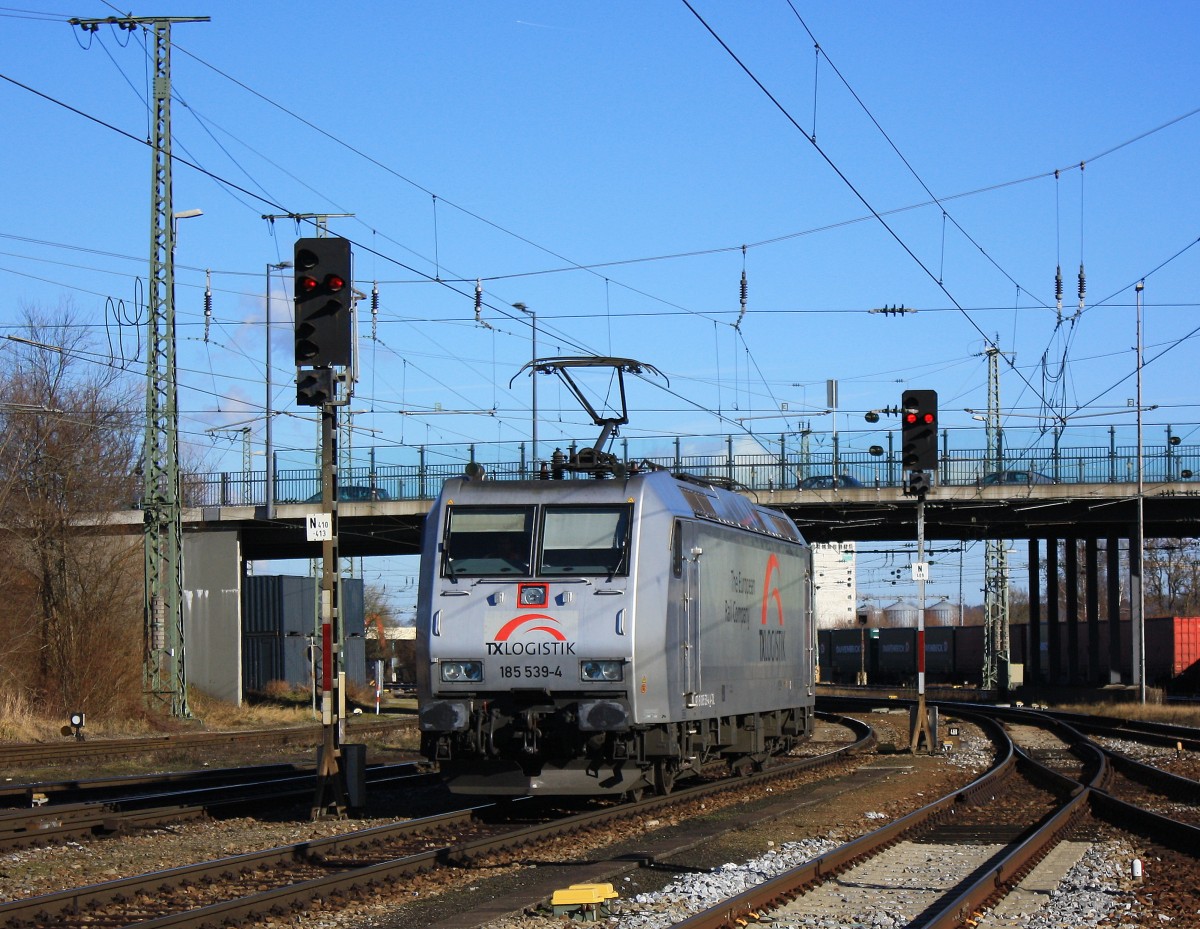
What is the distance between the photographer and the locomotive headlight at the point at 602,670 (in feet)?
49.5

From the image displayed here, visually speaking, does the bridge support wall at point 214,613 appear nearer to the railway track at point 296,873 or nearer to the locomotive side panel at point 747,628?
the locomotive side panel at point 747,628

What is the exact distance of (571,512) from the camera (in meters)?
15.8

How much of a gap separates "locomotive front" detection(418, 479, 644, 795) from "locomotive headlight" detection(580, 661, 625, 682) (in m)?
0.01

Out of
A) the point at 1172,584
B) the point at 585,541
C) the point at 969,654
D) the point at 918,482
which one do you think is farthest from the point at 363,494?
the point at 1172,584

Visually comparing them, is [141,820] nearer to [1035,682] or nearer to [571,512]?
[571,512]

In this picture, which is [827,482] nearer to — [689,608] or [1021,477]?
[1021,477]

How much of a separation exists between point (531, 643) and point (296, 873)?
13.2 feet

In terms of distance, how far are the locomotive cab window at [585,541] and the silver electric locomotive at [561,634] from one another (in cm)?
1

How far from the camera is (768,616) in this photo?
2086cm

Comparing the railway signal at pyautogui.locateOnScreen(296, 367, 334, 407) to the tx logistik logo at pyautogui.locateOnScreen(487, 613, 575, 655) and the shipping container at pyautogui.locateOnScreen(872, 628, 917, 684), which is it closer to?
the tx logistik logo at pyautogui.locateOnScreen(487, 613, 575, 655)

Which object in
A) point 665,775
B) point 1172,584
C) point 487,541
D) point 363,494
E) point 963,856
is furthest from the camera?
point 1172,584

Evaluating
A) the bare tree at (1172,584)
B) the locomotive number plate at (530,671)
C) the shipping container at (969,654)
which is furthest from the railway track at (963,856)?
the bare tree at (1172,584)

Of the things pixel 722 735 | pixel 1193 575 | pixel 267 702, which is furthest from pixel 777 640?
pixel 1193 575

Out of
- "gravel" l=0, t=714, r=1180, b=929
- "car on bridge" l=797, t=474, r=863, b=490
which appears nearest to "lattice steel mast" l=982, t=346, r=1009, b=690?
"car on bridge" l=797, t=474, r=863, b=490
